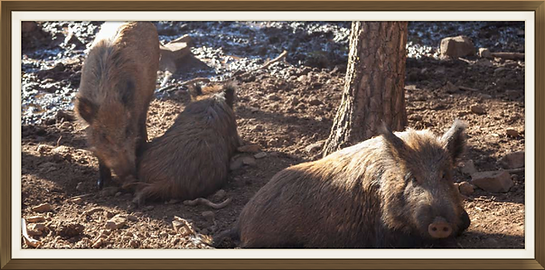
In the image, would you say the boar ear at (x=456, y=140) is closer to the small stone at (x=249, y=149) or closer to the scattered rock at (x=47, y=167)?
the small stone at (x=249, y=149)

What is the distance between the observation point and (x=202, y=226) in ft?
20.3

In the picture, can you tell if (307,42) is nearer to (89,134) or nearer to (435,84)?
(435,84)

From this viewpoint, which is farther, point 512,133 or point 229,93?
point 229,93

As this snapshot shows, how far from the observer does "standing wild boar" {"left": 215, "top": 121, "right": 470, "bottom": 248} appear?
193 inches

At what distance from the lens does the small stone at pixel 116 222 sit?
6.17 metres

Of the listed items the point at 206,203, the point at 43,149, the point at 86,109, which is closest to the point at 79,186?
the point at 86,109

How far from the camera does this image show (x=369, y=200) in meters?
5.24

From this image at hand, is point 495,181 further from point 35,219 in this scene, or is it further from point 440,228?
point 35,219

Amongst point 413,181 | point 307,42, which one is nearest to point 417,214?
point 413,181

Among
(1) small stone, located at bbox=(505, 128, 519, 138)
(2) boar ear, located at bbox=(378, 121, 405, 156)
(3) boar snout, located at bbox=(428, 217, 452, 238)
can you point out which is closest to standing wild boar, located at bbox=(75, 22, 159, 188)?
(2) boar ear, located at bbox=(378, 121, 405, 156)

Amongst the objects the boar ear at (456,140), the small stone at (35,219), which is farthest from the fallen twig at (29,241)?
the boar ear at (456,140)

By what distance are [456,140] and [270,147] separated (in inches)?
119
